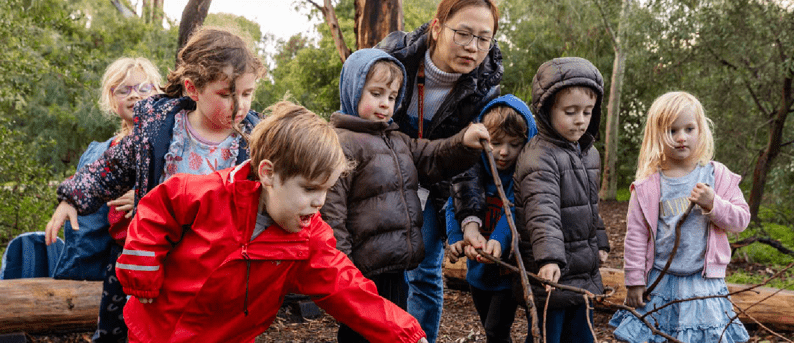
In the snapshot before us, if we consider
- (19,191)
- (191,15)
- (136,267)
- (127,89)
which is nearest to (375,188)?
(136,267)

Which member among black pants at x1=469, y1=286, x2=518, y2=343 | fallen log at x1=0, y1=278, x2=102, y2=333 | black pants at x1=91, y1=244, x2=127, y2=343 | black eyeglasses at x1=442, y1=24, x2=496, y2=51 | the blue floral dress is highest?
black eyeglasses at x1=442, y1=24, x2=496, y2=51

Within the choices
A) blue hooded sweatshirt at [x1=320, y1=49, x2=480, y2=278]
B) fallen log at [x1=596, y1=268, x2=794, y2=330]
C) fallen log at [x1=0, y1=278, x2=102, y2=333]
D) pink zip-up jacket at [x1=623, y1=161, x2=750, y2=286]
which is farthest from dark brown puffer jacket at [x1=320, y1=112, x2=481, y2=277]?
fallen log at [x1=0, y1=278, x2=102, y2=333]

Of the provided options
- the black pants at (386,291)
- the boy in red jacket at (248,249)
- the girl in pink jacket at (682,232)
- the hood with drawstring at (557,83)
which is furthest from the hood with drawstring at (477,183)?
the boy in red jacket at (248,249)

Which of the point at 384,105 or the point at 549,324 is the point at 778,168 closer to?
the point at 549,324

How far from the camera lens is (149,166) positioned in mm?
2609

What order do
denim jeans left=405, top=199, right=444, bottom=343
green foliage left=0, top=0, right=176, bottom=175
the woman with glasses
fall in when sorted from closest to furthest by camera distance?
the woman with glasses
denim jeans left=405, top=199, right=444, bottom=343
green foliage left=0, top=0, right=176, bottom=175

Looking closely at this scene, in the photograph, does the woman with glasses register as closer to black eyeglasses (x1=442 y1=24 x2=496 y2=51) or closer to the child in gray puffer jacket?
black eyeglasses (x1=442 y1=24 x2=496 y2=51)

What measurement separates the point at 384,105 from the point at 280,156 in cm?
76

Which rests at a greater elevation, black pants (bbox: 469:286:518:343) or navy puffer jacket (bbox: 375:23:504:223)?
navy puffer jacket (bbox: 375:23:504:223)

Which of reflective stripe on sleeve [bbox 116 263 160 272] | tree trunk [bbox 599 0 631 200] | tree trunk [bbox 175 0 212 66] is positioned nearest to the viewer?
reflective stripe on sleeve [bbox 116 263 160 272]

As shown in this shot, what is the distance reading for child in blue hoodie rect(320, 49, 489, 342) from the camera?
8.24ft

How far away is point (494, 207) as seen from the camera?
3125 mm

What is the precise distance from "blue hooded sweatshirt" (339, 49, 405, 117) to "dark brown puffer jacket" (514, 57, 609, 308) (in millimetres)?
696

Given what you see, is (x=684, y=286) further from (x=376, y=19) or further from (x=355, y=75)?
(x=376, y=19)
